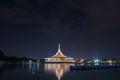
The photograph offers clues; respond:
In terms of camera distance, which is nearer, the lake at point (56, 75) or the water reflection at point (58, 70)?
the lake at point (56, 75)

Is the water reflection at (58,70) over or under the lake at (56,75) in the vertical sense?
over

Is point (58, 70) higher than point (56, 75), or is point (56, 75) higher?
point (58, 70)

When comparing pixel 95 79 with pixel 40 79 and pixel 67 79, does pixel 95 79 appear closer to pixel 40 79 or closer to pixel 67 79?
pixel 67 79

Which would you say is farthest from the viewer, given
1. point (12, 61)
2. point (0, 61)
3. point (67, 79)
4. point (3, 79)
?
point (12, 61)

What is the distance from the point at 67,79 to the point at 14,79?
10358 millimetres

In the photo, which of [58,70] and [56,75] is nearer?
[56,75]

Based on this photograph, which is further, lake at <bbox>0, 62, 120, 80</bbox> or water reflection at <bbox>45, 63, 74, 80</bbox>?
water reflection at <bbox>45, 63, 74, 80</bbox>

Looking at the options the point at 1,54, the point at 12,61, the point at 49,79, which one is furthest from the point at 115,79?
the point at 12,61

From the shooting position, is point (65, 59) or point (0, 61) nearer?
point (0, 61)

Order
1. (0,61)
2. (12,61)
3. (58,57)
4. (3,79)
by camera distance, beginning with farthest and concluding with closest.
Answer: (58,57)
(12,61)
(0,61)
(3,79)

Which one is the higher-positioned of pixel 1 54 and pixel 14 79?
pixel 1 54

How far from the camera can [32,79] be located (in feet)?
171

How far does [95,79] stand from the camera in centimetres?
5259

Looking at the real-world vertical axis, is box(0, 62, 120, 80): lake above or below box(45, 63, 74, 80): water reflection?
below
